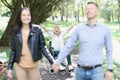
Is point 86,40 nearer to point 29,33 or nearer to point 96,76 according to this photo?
point 96,76

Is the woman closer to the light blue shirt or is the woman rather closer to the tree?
the light blue shirt

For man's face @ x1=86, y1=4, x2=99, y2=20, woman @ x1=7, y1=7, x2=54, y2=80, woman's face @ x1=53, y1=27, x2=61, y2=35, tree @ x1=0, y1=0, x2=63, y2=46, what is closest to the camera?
man's face @ x1=86, y1=4, x2=99, y2=20

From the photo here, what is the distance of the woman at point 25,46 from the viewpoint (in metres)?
6.16

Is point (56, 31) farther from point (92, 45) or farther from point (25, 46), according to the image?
point (92, 45)

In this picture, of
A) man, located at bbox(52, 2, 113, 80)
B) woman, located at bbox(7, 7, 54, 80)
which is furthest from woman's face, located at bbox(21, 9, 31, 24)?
man, located at bbox(52, 2, 113, 80)

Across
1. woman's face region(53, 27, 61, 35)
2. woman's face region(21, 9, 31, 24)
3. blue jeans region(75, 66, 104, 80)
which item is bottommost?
blue jeans region(75, 66, 104, 80)

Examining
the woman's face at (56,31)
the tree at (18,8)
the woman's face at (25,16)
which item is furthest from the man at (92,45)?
the tree at (18,8)

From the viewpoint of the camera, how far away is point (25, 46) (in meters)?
6.15

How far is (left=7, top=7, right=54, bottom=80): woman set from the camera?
6.16m

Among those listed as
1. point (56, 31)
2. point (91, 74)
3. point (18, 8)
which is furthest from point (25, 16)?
point (18, 8)

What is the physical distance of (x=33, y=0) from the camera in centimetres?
1852

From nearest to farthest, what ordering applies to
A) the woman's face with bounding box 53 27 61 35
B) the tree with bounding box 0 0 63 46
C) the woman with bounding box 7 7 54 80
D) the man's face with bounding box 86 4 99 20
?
the man's face with bounding box 86 4 99 20
the woman with bounding box 7 7 54 80
the woman's face with bounding box 53 27 61 35
the tree with bounding box 0 0 63 46

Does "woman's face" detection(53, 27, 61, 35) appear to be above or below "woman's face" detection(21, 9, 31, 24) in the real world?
below

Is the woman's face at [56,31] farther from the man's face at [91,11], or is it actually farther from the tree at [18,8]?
the tree at [18,8]
